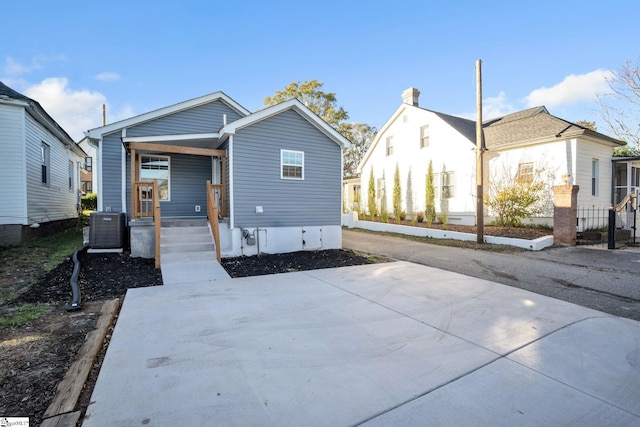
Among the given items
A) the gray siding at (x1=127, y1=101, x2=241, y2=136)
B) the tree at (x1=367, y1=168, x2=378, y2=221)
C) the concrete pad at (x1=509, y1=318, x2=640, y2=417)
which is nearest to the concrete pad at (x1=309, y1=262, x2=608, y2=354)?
the concrete pad at (x1=509, y1=318, x2=640, y2=417)

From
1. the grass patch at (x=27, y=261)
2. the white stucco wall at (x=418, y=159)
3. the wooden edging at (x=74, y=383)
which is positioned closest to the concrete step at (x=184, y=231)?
the grass patch at (x=27, y=261)

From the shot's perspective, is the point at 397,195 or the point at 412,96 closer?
the point at 397,195

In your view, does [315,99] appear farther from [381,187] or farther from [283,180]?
[283,180]

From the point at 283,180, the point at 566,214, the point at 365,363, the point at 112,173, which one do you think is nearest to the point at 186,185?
the point at 112,173

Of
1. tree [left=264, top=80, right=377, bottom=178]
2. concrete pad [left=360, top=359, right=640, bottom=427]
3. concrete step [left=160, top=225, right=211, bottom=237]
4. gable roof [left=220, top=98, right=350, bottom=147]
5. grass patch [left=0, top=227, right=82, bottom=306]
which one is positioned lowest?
concrete pad [left=360, top=359, right=640, bottom=427]

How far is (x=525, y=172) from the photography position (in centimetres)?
1370

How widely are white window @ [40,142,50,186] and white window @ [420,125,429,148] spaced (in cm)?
1735

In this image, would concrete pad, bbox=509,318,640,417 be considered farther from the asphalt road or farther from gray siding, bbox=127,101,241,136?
gray siding, bbox=127,101,241,136

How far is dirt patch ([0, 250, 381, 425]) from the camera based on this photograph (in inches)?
97.1

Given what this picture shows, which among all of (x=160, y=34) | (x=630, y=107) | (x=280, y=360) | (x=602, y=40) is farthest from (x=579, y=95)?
(x=280, y=360)

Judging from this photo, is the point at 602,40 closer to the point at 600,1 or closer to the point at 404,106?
the point at 600,1

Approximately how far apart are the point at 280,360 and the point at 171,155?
9981mm

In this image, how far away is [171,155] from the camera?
10984 mm

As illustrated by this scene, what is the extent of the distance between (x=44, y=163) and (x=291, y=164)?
9.99 m
